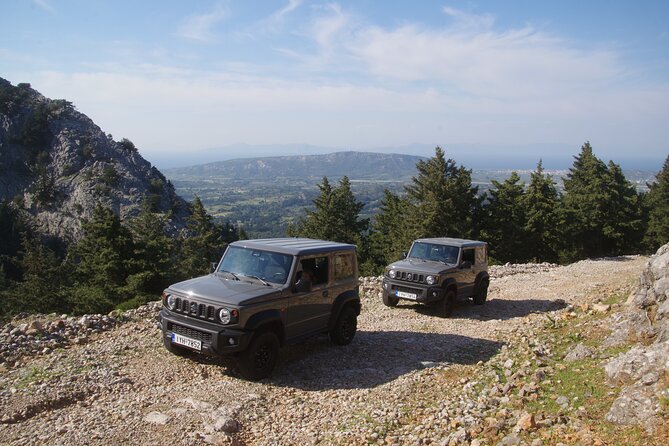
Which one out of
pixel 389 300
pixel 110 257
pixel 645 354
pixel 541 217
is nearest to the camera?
pixel 645 354

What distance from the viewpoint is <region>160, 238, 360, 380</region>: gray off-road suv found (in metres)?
7.26

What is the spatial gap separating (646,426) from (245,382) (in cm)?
541

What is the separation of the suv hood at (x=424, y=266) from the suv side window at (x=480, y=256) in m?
1.63

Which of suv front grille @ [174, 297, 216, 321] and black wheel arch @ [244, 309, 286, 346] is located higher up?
suv front grille @ [174, 297, 216, 321]

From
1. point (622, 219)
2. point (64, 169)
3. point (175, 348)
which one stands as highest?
point (64, 169)

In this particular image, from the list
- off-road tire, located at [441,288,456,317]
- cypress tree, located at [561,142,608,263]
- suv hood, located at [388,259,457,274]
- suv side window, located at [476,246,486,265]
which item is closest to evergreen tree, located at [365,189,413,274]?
cypress tree, located at [561,142,608,263]

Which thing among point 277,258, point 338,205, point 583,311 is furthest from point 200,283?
point 338,205

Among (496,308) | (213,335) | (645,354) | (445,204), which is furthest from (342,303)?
(445,204)

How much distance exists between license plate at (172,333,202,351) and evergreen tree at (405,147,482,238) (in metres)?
31.7

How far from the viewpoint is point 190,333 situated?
7488mm

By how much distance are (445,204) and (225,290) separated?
32360 millimetres

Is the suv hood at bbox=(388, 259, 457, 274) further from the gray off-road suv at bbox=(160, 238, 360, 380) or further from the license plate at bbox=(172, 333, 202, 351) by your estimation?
the license plate at bbox=(172, 333, 202, 351)

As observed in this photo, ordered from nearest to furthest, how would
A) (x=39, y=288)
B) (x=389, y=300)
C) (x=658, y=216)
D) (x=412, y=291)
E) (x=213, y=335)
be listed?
(x=213, y=335) → (x=412, y=291) → (x=389, y=300) → (x=39, y=288) → (x=658, y=216)

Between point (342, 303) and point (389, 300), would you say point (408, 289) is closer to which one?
point (389, 300)
